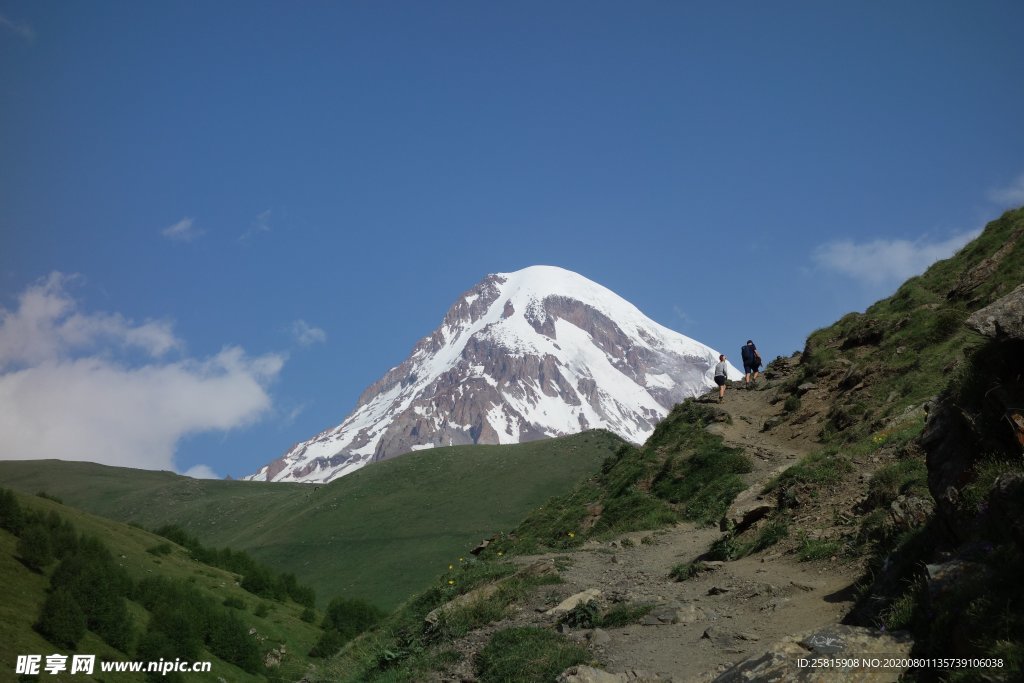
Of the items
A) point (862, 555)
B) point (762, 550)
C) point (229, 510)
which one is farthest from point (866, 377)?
point (229, 510)

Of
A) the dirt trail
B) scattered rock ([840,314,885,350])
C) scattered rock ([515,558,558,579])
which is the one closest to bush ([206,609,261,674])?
the dirt trail

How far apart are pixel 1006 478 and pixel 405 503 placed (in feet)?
331

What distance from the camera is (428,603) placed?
20.0 metres

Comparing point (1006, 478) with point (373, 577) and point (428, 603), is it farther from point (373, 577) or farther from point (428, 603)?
point (373, 577)

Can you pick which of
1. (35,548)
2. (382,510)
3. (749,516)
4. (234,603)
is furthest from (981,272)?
(382,510)

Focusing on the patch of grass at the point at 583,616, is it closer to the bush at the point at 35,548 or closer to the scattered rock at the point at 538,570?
the scattered rock at the point at 538,570

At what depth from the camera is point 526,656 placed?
13219mm

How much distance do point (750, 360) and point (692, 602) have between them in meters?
28.2

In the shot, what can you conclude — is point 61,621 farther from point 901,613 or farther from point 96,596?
point 901,613

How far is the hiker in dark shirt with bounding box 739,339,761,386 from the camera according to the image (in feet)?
134

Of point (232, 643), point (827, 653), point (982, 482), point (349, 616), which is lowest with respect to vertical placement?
point (349, 616)

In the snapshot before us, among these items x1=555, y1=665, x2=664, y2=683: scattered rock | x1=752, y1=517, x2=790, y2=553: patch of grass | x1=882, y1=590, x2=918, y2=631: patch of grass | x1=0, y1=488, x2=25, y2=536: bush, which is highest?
x1=0, y1=488, x2=25, y2=536: bush

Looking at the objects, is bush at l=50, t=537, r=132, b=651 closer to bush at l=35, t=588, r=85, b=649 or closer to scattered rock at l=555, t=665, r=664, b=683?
bush at l=35, t=588, r=85, b=649

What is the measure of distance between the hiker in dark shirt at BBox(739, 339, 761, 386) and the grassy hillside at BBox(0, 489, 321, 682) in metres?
27.7
